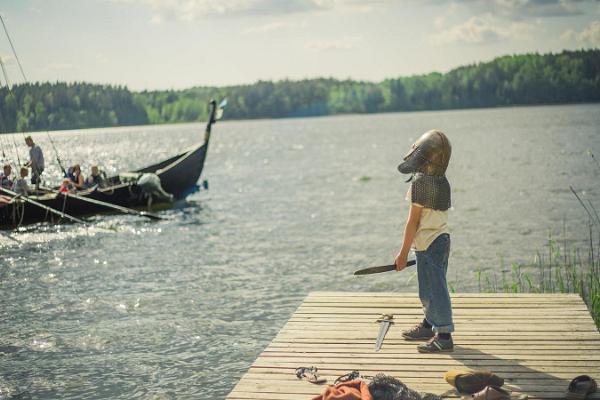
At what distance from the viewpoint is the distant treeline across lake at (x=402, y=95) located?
53.2 metres

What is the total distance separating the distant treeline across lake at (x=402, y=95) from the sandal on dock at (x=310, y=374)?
19.7m

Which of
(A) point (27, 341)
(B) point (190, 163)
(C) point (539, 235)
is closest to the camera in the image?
(A) point (27, 341)

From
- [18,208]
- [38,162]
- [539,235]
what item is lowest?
[539,235]

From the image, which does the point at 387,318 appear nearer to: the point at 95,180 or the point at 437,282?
the point at 437,282

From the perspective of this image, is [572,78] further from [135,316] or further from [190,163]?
[135,316]

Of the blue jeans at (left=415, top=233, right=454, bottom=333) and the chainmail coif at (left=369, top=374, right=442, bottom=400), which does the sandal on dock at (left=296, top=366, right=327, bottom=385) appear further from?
the blue jeans at (left=415, top=233, right=454, bottom=333)

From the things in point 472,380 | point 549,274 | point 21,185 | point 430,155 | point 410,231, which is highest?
point 430,155

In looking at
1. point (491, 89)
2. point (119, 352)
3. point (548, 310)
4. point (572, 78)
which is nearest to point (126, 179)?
point (119, 352)

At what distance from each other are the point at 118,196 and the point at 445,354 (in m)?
19.1

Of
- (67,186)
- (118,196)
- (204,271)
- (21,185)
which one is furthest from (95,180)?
(204,271)

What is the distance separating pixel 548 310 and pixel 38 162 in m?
16.4

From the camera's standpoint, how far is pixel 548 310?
19.5ft

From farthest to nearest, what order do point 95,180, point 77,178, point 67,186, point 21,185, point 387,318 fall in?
point 95,180, point 77,178, point 67,186, point 21,185, point 387,318

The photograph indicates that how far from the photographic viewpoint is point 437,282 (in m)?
5.08
